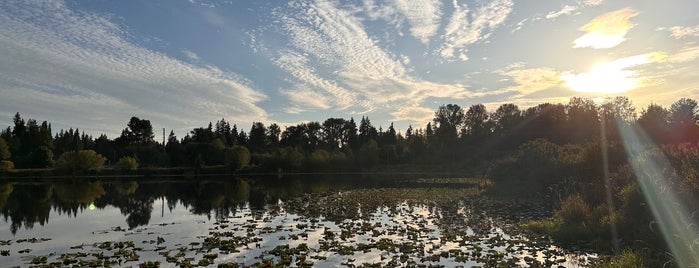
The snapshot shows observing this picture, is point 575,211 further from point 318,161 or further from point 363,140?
point 363,140

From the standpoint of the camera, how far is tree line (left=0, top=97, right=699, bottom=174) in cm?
9862

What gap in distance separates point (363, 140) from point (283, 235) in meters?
133

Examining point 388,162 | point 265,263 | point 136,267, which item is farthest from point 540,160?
point 388,162

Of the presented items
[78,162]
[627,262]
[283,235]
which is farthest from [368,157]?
[627,262]

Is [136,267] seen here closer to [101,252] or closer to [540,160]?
[101,252]

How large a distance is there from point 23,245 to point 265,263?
42.7ft

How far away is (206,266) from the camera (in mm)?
14422

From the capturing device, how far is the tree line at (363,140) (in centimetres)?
9862

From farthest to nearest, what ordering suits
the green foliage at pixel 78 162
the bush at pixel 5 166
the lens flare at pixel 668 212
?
the green foliage at pixel 78 162 < the bush at pixel 5 166 < the lens flare at pixel 668 212

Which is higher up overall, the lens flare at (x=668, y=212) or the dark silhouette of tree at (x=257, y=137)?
the dark silhouette of tree at (x=257, y=137)

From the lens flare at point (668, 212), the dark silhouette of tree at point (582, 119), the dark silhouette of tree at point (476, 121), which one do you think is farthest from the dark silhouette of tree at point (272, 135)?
the lens flare at point (668, 212)

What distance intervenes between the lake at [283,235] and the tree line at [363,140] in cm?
6307

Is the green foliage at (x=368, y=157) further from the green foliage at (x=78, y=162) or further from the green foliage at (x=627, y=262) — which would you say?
the green foliage at (x=627, y=262)

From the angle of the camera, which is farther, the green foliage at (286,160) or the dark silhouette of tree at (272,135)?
the dark silhouette of tree at (272,135)
